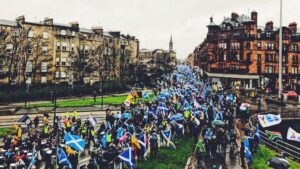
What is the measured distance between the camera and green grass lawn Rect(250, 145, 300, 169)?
21081 mm

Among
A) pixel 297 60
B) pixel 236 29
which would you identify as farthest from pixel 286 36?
pixel 236 29

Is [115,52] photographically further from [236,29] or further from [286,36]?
Result: [286,36]

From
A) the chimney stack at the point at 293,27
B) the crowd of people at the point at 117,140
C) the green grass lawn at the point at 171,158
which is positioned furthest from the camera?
the chimney stack at the point at 293,27

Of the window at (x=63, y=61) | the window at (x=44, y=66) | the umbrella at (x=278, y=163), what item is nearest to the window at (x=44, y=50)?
the window at (x=44, y=66)

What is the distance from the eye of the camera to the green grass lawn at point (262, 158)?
21081 millimetres

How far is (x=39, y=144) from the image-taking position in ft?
63.8

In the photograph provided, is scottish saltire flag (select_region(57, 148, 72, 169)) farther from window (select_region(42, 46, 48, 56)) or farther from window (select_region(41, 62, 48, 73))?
window (select_region(42, 46, 48, 56))

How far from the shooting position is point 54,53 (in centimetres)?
6247

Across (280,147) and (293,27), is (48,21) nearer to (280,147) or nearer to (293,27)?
(280,147)

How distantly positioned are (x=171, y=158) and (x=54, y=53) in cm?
4625

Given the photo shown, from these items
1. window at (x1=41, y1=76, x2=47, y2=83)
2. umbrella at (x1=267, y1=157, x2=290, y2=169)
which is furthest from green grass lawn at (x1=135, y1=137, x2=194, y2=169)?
window at (x1=41, y1=76, x2=47, y2=83)

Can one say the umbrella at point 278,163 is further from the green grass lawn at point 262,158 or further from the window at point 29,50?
the window at point 29,50

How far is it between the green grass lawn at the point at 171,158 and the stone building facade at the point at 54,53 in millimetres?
32028

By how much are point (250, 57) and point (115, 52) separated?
3105 cm
